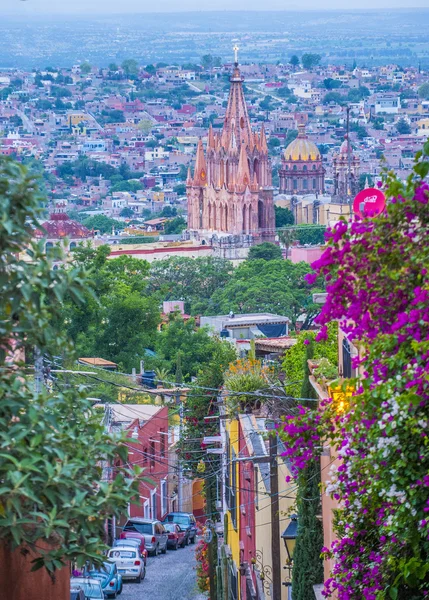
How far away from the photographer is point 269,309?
7712 cm

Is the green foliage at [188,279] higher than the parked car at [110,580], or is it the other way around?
the parked car at [110,580]

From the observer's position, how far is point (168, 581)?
96.4 ft

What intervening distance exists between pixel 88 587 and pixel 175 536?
10465mm

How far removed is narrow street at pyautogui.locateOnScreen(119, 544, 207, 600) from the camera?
27.7 metres

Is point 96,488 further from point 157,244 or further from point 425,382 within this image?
point 157,244

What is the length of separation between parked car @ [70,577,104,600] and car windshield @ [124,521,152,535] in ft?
23.2

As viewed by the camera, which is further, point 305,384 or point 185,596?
point 185,596

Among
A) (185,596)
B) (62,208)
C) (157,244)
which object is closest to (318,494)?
(185,596)

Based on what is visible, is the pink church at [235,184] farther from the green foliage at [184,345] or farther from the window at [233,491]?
the window at [233,491]

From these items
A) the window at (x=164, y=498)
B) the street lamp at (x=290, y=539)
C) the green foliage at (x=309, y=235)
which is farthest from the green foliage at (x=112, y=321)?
the green foliage at (x=309, y=235)

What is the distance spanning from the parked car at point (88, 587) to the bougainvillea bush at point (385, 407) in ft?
36.9

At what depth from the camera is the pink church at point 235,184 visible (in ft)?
452

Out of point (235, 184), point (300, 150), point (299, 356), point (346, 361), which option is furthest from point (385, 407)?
point (300, 150)

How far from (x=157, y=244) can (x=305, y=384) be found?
118 meters
